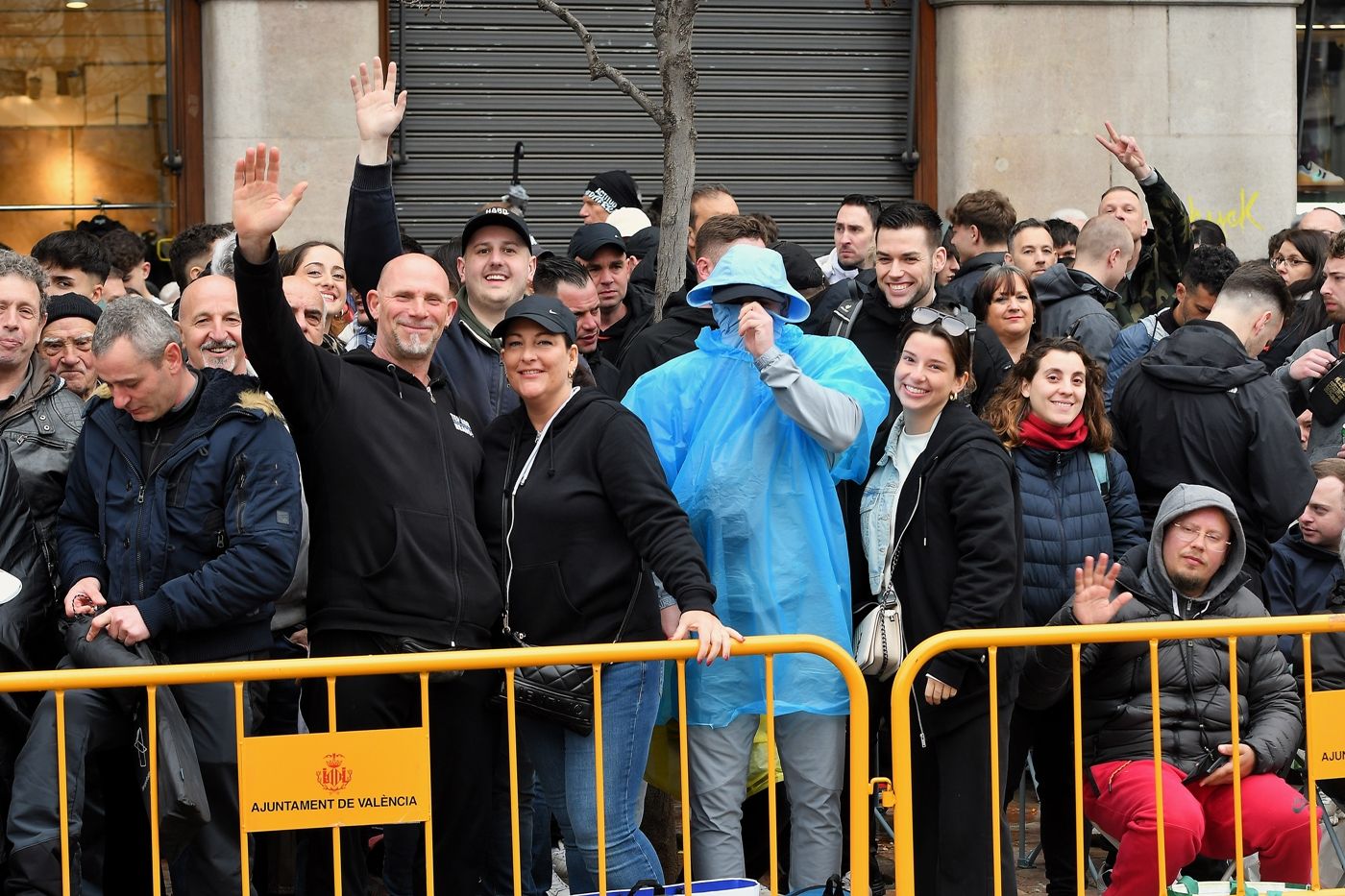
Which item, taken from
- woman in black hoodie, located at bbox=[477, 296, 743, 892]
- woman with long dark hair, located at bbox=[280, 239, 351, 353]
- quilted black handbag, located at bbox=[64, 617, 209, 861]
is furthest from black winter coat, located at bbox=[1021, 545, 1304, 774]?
woman with long dark hair, located at bbox=[280, 239, 351, 353]

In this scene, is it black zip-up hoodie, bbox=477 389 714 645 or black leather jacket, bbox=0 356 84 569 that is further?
black leather jacket, bbox=0 356 84 569

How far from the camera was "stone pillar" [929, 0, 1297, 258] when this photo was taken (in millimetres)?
12211

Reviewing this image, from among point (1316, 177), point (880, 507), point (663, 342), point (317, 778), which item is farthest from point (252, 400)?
point (1316, 177)

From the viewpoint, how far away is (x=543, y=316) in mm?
5297

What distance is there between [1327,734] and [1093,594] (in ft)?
2.57

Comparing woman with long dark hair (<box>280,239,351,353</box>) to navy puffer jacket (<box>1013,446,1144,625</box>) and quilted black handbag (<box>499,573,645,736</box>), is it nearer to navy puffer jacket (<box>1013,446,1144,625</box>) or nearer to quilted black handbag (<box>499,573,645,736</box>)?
quilted black handbag (<box>499,573,645,736</box>)

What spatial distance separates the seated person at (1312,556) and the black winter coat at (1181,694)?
37.7 inches

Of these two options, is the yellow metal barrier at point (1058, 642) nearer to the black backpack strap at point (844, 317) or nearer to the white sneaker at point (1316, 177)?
the black backpack strap at point (844, 317)

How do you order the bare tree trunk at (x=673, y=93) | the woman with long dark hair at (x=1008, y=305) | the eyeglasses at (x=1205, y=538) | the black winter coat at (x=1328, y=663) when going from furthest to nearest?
the bare tree trunk at (x=673, y=93)
the woman with long dark hair at (x=1008, y=305)
the black winter coat at (x=1328, y=663)
the eyeglasses at (x=1205, y=538)

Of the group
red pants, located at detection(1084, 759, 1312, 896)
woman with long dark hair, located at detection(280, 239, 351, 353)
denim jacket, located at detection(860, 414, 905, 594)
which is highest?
woman with long dark hair, located at detection(280, 239, 351, 353)

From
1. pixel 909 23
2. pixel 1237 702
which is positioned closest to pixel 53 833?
pixel 1237 702

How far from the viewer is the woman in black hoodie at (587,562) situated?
516 cm

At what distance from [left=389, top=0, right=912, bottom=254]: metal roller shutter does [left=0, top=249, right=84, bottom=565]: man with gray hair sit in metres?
6.22

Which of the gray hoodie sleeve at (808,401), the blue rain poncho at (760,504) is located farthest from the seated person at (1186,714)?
the gray hoodie sleeve at (808,401)
